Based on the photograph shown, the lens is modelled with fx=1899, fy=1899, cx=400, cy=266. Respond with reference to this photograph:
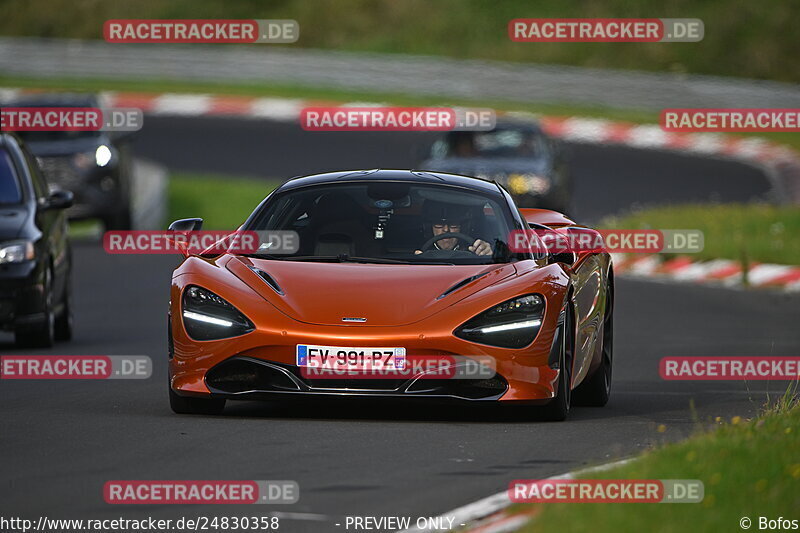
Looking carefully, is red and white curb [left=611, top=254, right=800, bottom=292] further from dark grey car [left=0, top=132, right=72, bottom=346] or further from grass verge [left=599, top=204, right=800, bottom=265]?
dark grey car [left=0, top=132, right=72, bottom=346]

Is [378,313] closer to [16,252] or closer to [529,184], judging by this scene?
[16,252]

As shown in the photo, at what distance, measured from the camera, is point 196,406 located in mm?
9805

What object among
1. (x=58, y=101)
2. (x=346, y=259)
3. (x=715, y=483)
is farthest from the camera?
(x=58, y=101)

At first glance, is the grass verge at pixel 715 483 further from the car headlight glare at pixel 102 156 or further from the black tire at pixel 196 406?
the car headlight glare at pixel 102 156

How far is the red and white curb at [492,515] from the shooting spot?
6457mm

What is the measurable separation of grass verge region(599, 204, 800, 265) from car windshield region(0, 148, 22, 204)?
9432 mm

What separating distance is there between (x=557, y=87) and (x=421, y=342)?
34663 mm

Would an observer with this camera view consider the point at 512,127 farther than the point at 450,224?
Yes

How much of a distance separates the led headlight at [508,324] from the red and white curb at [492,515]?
5.91ft

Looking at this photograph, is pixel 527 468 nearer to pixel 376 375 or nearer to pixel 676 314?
pixel 376 375

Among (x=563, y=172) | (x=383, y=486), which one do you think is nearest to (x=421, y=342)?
(x=383, y=486)

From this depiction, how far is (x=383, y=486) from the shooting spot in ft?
24.8

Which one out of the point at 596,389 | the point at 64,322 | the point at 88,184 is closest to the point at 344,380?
the point at 596,389

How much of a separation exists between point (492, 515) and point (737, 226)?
60.6 ft
